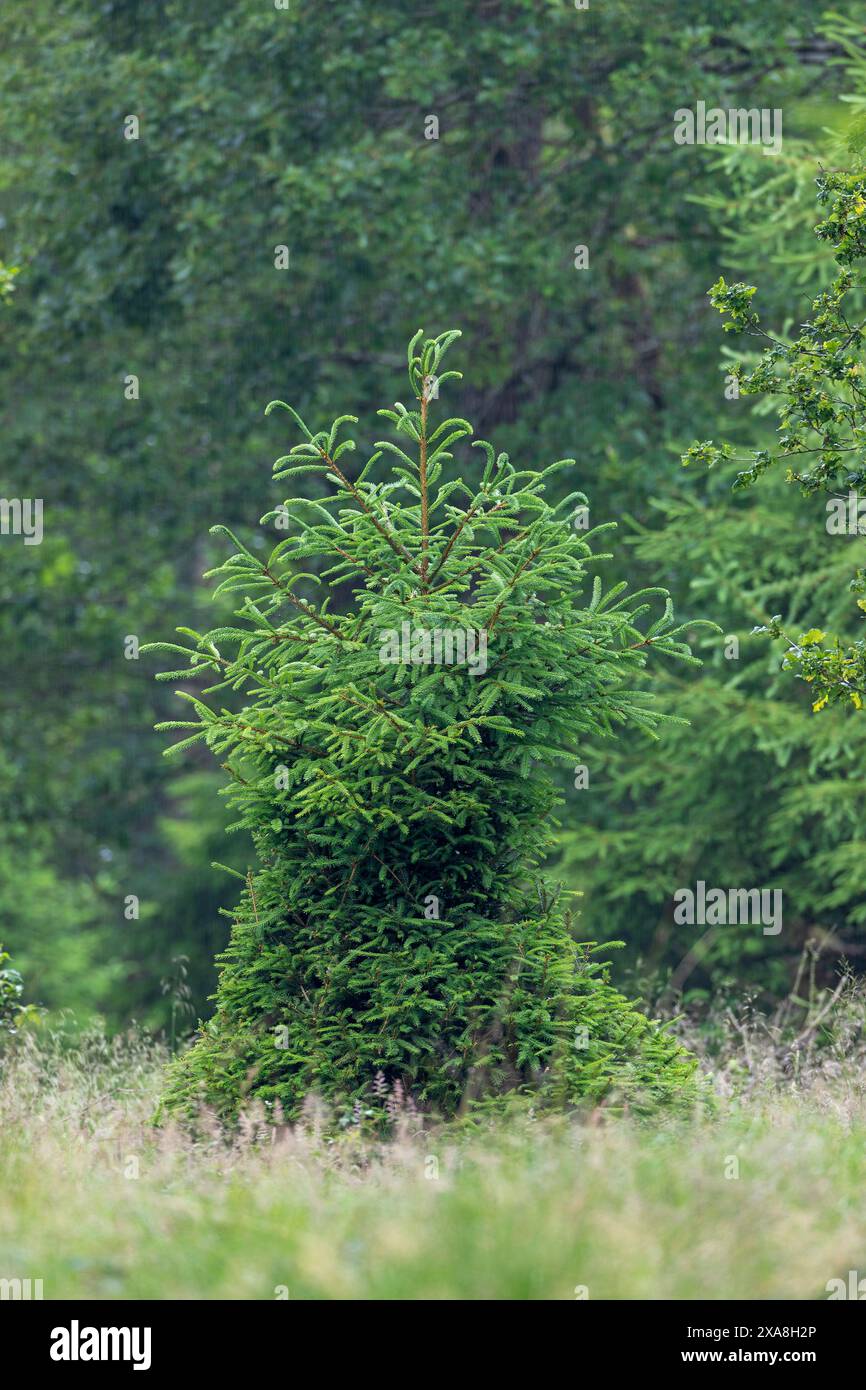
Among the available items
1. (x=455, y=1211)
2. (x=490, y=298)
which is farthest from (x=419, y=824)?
(x=490, y=298)

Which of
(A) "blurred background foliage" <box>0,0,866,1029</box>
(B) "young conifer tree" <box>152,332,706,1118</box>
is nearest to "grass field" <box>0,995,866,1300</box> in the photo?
(B) "young conifer tree" <box>152,332,706,1118</box>

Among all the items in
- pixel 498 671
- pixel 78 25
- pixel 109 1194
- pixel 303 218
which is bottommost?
pixel 109 1194

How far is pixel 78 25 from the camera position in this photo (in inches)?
639

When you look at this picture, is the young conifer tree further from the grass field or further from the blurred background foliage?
the blurred background foliage

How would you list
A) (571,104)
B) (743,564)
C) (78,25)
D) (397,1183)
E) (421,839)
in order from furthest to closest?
(78,25)
(571,104)
(743,564)
(421,839)
(397,1183)

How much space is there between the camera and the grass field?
428cm

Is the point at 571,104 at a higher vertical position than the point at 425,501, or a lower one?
higher

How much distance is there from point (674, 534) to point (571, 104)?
13.6 ft

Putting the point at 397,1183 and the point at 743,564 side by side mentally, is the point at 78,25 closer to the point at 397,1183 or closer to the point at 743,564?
the point at 743,564

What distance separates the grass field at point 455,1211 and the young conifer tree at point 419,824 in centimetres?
36

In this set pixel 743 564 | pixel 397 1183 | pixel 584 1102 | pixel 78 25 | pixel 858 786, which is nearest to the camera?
pixel 397 1183

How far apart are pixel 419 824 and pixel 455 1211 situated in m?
2.25

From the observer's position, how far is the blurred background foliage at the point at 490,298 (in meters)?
13.3

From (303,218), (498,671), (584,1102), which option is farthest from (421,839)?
(303,218)
